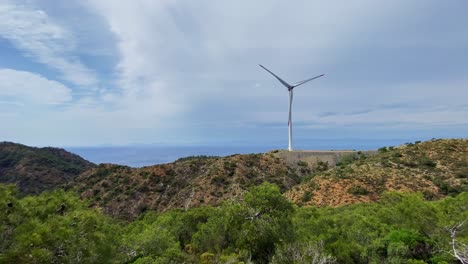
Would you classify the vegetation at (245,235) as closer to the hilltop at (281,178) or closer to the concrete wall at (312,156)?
the hilltop at (281,178)

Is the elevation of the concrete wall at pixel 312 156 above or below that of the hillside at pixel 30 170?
above

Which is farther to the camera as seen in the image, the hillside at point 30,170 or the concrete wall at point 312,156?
the hillside at point 30,170

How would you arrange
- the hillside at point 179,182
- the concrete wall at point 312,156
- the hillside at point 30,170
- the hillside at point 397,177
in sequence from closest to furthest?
1. the hillside at point 397,177
2. the hillside at point 179,182
3. the concrete wall at point 312,156
4. the hillside at point 30,170

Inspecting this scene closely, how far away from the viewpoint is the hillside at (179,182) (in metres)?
87.1

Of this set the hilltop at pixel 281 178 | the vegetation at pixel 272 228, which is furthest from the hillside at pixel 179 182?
the vegetation at pixel 272 228

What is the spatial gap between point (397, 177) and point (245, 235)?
182ft

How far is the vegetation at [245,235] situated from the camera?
15776mm

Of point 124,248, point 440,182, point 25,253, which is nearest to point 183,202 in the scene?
point 440,182

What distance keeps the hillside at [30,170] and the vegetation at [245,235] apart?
342ft

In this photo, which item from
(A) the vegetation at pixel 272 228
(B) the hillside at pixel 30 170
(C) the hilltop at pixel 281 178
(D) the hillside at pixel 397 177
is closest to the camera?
(A) the vegetation at pixel 272 228

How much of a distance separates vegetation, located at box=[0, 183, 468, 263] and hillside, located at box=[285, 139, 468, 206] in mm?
34651

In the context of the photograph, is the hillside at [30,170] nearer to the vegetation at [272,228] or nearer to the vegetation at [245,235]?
the vegetation at [272,228]

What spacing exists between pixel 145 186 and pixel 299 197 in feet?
142

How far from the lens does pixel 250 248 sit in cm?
2475
